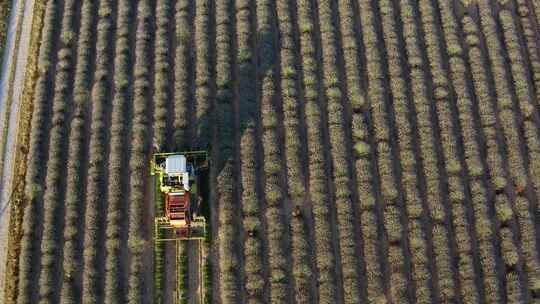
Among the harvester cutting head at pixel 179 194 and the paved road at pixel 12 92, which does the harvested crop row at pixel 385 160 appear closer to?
the harvester cutting head at pixel 179 194

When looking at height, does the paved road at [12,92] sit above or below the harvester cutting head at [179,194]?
above

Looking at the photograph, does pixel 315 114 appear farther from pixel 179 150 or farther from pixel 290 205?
pixel 179 150

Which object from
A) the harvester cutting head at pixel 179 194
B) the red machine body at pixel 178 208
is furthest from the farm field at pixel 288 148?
the red machine body at pixel 178 208

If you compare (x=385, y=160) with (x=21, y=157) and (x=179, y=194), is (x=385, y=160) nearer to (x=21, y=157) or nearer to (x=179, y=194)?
(x=179, y=194)

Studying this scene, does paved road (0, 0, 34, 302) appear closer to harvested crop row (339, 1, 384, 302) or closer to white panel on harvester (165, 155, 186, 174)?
white panel on harvester (165, 155, 186, 174)

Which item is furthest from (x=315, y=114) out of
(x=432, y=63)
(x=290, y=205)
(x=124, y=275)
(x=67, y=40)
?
(x=67, y=40)

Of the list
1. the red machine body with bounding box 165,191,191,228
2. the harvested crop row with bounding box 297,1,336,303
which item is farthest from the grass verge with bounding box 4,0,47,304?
the harvested crop row with bounding box 297,1,336,303
